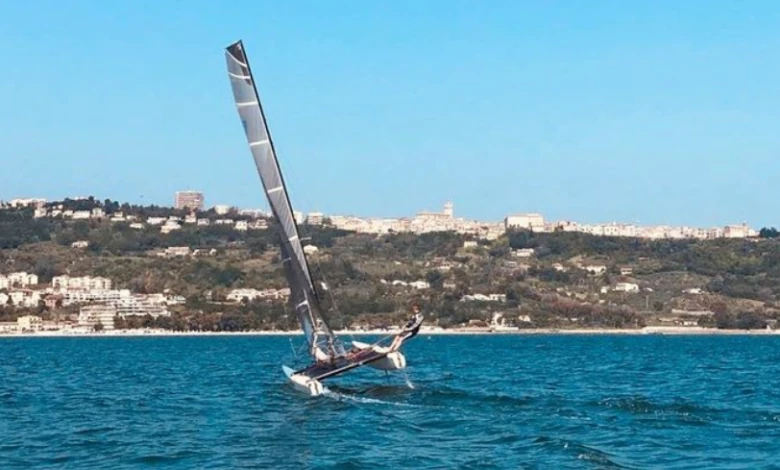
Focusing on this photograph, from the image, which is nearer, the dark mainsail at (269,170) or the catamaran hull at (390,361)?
the catamaran hull at (390,361)

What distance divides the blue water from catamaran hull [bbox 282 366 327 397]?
1.05ft

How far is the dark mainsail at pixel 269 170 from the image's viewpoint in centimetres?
4394

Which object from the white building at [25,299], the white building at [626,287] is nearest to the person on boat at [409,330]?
the white building at [25,299]

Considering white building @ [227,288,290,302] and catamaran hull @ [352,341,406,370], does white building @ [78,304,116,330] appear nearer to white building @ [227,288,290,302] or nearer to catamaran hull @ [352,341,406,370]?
white building @ [227,288,290,302]

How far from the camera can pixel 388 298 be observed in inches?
6649

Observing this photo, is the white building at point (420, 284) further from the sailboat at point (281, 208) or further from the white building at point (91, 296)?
the sailboat at point (281, 208)

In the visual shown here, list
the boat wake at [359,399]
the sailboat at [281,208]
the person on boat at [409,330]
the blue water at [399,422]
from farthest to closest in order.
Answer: the sailboat at [281,208] → the boat wake at [359,399] → the person on boat at [409,330] → the blue water at [399,422]

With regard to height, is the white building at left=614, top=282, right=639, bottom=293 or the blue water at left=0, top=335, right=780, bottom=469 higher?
the white building at left=614, top=282, right=639, bottom=293

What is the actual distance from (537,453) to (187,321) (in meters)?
140

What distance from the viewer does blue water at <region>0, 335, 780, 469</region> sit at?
97.0 ft

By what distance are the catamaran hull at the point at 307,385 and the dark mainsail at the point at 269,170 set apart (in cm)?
138

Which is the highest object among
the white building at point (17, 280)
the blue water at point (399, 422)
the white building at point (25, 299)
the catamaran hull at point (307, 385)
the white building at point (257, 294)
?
the white building at point (17, 280)

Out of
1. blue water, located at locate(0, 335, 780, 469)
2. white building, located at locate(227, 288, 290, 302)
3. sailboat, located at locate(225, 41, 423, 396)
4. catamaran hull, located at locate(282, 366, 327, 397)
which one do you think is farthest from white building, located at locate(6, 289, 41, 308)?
catamaran hull, located at locate(282, 366, 327, 397)

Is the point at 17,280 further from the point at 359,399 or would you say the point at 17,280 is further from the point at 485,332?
the point at 359,399
